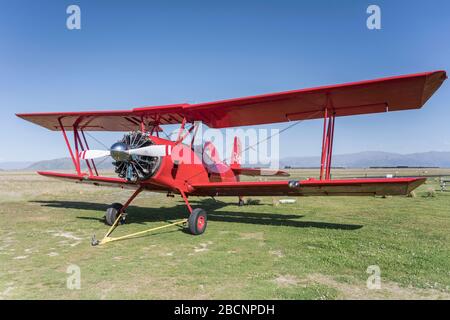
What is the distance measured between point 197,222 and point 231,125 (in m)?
4.52

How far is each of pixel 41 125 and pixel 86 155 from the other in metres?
5.80

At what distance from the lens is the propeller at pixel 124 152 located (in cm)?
747

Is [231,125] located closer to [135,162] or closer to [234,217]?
[234,217]

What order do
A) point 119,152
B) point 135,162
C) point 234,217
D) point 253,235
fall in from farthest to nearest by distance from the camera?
point 234,217, point 253,235, point 135,162, point 119,152

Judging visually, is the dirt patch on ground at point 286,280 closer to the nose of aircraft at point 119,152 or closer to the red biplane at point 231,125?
the red biplane at point 231,125

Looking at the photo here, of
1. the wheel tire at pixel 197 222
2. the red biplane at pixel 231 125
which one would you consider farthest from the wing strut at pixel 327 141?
the wheel tire at pixel 197 222

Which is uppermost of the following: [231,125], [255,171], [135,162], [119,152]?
[231,125]

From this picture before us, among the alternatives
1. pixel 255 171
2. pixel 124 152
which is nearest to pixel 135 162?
pixel 124 152

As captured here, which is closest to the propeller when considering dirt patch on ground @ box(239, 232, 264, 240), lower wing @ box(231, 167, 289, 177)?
dirt patch on ground @ box(239, 232, 264, 240)

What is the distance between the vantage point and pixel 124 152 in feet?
24.5

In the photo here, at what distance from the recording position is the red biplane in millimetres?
7468

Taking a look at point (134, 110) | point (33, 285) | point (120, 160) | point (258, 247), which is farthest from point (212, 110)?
point (33, 285)

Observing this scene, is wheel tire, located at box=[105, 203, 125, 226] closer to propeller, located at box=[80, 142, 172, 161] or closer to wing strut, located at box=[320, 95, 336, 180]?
propeller, located at box=[80, 142, 172, 161]
